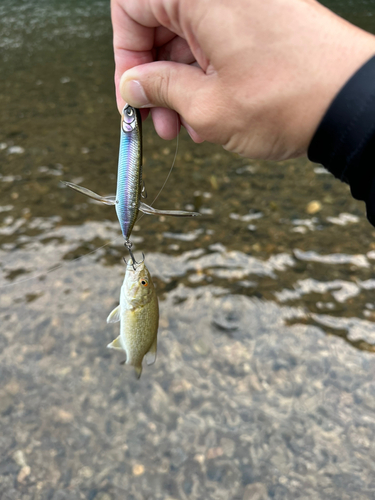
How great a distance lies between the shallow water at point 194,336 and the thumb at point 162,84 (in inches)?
98.6

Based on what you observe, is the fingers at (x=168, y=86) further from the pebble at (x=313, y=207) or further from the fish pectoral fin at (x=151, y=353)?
the pebble at (x=313, y=207)

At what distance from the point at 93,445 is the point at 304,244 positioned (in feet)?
10.5

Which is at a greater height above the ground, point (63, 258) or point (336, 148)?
point (336, 148)

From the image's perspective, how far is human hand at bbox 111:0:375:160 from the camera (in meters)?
1.86

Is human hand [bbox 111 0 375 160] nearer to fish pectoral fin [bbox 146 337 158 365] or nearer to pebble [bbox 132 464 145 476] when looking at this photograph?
fish pectoral fin [bbox 146 337 158 365]

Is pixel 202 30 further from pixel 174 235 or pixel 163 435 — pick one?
pixel 174 235

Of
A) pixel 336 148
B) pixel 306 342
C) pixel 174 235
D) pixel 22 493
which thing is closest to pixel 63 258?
pixel 174 235

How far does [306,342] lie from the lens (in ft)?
13.5

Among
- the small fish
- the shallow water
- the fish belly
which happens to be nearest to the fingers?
the small fish

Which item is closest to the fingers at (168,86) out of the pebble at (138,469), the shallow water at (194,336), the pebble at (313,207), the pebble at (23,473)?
the shallow water at (194,336)

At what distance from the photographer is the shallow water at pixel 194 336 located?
132 inches

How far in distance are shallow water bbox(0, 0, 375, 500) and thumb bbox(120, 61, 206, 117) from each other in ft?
8.22

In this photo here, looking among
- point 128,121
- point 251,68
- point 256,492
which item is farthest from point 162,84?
point 256,492

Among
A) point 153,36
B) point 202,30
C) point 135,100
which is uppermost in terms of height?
point 202,30
